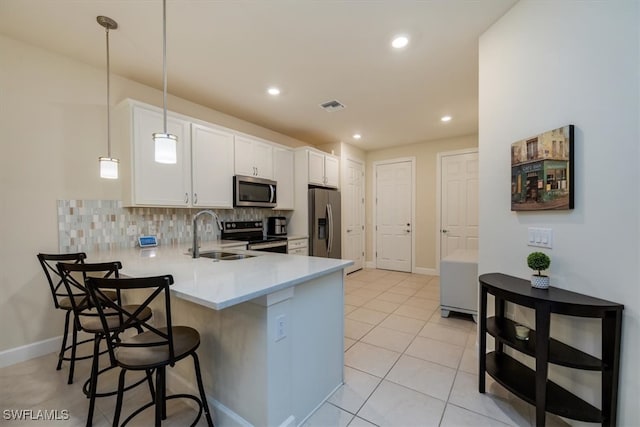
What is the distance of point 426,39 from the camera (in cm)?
221

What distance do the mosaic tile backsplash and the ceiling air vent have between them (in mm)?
2169

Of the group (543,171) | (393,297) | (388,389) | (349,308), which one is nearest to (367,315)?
(349,308)

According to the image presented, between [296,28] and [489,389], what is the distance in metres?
3.02

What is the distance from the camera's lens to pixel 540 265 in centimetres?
154

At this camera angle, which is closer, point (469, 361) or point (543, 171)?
point (543, 171)

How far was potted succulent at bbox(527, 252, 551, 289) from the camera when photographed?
5.03 ft

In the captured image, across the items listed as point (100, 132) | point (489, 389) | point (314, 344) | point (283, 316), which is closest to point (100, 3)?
point (100, 132)

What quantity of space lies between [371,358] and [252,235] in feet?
7.86

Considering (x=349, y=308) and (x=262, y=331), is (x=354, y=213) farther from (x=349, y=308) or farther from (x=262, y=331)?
(x=262, y=331)

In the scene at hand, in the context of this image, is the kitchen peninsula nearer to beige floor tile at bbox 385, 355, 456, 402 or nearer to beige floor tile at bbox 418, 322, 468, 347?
beige floor tile at bbox 385, 355, 456, 402

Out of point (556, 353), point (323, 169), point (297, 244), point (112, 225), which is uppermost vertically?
point (323, 169)

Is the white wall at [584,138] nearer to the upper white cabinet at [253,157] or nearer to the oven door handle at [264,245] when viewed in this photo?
the oven door handle at [264,245]

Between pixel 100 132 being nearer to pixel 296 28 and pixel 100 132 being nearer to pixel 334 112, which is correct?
pixel 296 28

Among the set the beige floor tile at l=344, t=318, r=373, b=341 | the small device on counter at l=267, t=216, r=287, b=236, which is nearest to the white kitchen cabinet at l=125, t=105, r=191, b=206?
the small device on counter at l=267, t=216, r=287, b=236
